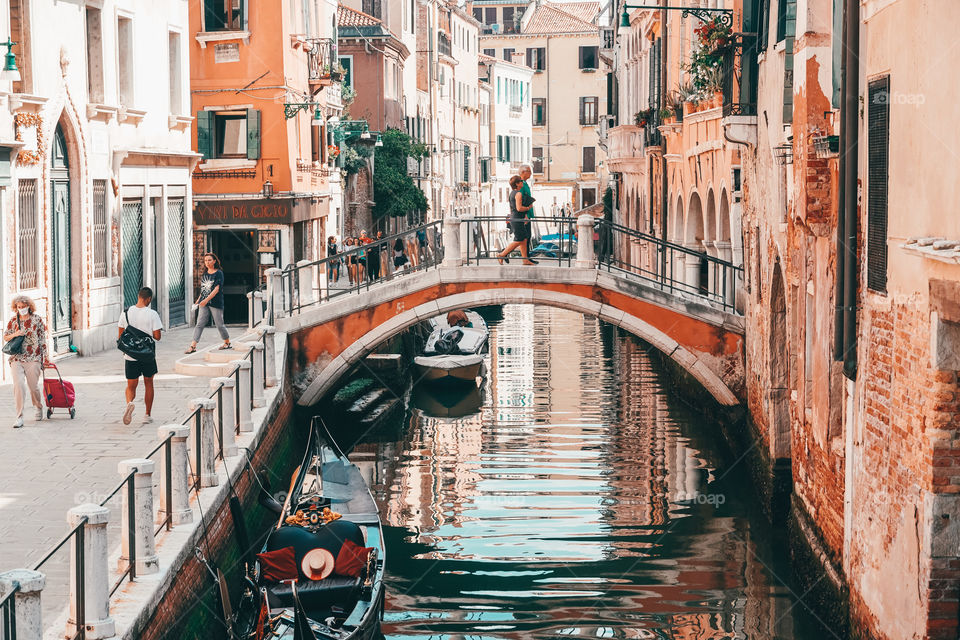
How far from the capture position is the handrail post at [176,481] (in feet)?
28.3

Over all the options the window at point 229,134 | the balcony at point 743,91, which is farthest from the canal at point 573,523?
the window at point 229,134

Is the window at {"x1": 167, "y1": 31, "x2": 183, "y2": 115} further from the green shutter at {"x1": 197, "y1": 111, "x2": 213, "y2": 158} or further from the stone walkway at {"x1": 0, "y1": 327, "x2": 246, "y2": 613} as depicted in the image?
the stone walkway at {"x1": 0, "y1": 327, "x2": 246, "y2": 613}

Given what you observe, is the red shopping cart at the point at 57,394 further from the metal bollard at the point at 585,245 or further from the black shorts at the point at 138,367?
the metal bollard at the point at 585,245

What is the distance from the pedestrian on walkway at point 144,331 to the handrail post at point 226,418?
1.04 metres

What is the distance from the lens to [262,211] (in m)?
22.6

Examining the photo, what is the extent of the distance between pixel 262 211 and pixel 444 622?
13218 mm

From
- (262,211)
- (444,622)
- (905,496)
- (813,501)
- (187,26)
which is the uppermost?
(187,26)

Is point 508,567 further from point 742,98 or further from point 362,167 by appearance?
point 362,167

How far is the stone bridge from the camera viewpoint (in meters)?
16.5

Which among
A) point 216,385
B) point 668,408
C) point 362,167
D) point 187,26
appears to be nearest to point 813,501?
point 216,385

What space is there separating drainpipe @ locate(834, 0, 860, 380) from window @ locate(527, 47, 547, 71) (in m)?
52.9

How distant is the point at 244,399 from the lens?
12.5 m

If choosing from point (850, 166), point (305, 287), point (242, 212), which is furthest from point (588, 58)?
point (850, 166)

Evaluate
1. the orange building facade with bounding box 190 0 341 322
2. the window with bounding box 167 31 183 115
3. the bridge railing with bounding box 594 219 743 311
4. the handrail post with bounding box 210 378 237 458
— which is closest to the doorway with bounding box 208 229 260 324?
the orange building facade with bounding box 190 0 341 322
